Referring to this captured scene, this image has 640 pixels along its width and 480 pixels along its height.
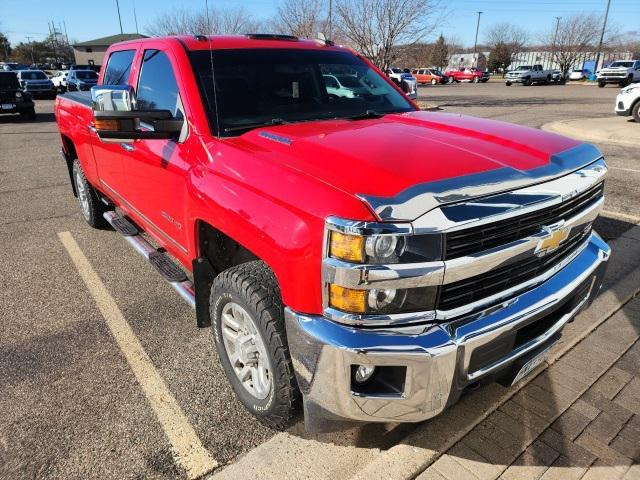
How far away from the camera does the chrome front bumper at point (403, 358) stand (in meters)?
1.83

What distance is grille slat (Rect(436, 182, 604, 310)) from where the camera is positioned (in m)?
1.89

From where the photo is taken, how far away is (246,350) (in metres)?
2.48

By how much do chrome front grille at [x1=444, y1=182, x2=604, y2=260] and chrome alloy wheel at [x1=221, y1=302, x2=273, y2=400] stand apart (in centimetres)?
99

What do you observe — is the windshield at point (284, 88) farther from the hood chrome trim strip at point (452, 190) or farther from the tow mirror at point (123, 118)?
the hood chrome trim strip at point (452, 190)

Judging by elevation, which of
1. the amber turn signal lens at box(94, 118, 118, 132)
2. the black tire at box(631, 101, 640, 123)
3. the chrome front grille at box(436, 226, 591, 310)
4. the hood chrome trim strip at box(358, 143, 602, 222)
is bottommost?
the black tire at box(631, 101, 640, 123)

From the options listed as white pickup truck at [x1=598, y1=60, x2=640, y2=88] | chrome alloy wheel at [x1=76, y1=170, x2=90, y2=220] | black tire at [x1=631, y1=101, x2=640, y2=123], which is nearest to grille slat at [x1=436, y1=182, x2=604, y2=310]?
chrome alloy wheel at [x1=76, y1=170, x2=90, y2=220]

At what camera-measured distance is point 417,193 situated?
72.4 inches

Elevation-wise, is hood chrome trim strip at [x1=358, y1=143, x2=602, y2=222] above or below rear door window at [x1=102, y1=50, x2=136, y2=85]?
below

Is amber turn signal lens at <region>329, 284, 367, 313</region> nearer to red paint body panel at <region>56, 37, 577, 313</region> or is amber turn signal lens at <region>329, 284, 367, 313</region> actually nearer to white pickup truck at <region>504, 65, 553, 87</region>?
red paint body panel at <region>56, 37, 577, 313</region>

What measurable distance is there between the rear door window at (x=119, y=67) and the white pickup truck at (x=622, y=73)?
41.2 m

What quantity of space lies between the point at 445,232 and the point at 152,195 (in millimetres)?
2292

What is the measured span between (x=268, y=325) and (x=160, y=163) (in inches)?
58.7

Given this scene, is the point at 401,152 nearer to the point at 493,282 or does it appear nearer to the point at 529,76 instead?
the point at 493,282

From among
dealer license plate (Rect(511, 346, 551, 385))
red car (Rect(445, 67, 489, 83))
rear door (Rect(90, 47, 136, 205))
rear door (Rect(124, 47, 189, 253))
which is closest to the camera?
dealer license plate (Rect(511, 346, 551, 385))
